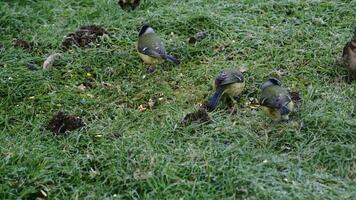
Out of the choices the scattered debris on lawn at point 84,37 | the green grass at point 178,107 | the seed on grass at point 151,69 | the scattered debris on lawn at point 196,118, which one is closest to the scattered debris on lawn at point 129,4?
the green grass at point 178,107

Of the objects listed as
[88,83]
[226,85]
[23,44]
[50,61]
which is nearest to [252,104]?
[226,85]

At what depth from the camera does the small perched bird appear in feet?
16.9

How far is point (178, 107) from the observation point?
16.5 feet

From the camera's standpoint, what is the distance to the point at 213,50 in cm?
588

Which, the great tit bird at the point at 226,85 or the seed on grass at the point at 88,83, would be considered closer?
the great tit bird at the point at 226,85

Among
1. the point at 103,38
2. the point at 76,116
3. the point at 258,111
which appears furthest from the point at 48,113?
the point at 258,111

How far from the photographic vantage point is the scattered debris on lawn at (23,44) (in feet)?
19.9

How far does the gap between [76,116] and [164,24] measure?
1699 millimetres

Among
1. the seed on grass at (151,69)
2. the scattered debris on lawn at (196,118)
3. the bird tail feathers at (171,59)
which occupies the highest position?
the bird tail feathers at (171,59)

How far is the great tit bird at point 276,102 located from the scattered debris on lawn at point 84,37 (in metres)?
2.11

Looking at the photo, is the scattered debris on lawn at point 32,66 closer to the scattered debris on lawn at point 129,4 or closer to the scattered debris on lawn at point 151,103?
the scattered debris on lawn at point 151,103

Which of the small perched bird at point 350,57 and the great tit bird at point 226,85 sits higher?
the small perched bird at point 350,57

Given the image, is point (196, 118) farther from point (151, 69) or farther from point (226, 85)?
point (151, 69)

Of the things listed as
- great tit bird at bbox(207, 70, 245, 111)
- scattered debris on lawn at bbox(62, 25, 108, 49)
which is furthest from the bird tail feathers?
scattered debris on lawn at bbox(62, 25, 108, 49)
